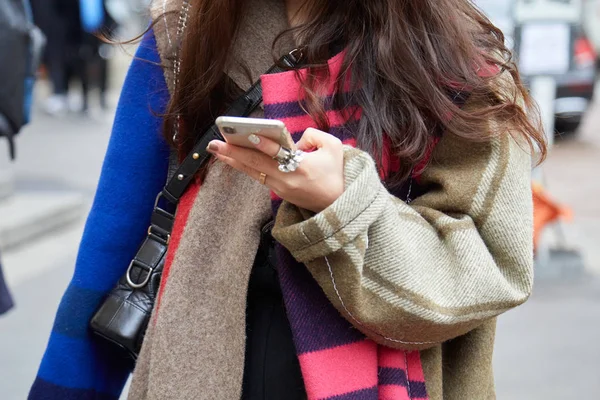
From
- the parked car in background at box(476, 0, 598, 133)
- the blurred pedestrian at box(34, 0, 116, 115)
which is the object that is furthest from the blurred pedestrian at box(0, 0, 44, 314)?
the blurred pedestrian at box(34, 0, 116, 115)

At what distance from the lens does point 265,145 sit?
3.99ft

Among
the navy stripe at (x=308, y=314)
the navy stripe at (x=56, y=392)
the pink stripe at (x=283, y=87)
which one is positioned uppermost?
the pink stripe at (x=283, y=87)

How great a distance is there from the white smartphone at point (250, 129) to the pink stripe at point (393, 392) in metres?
0.46

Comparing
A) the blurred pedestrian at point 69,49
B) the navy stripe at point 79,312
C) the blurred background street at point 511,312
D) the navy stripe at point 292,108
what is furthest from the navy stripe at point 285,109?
the blurred pedestrian at point 69,49

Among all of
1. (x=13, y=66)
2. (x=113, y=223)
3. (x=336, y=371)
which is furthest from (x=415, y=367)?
(x=13, y=66)

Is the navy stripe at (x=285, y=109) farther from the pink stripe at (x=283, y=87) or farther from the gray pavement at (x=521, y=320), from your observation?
the gray pavement at (x=521, y=320)

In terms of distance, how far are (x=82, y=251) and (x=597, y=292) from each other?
4.50m

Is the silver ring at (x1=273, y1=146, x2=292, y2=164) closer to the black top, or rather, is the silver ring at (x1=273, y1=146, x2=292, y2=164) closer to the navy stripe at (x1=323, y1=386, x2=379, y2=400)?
the black top

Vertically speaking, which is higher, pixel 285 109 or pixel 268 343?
pixel 285 109

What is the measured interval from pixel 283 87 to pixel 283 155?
11.6 inches

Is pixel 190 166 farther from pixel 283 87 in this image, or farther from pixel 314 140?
pixel 314 140

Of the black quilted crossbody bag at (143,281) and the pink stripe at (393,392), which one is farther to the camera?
the black quilted crossbody bag at (143,281)

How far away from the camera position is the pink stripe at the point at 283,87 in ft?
4.90

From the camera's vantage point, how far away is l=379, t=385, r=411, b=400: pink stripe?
144 centimetres
